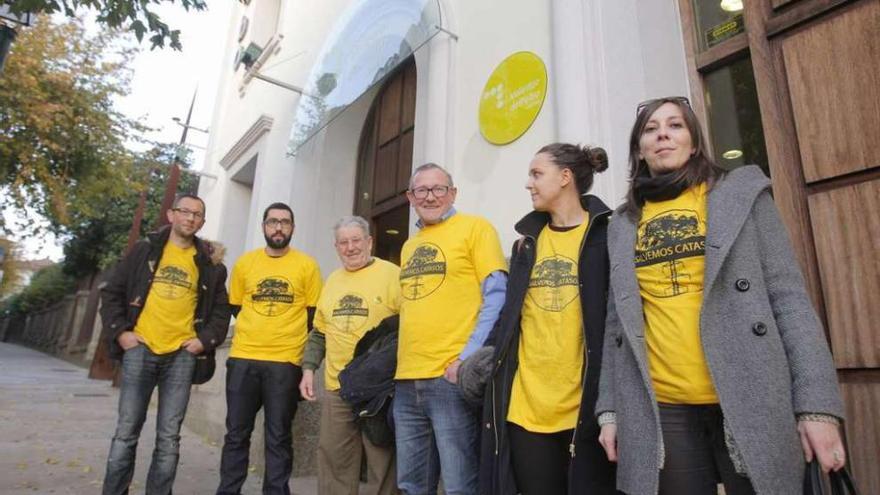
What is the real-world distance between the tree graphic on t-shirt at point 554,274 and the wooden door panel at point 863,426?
1.29 meters

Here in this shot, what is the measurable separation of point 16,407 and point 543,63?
29.6ft

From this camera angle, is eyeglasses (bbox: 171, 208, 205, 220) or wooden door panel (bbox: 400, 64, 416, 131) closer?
eyeglasses (bbox: 171, 208, 205, 220)

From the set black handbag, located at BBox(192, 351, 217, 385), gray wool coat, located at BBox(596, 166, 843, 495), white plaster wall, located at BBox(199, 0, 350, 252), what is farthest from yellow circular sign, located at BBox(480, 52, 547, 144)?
white plaster wall, located at BBox(199, 0, 350, 252)

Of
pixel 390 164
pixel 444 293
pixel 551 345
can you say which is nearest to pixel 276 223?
pixel 444 293

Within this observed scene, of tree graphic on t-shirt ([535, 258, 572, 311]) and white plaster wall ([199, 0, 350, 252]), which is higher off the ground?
white plaster wall ([199, 0, 350, 252])

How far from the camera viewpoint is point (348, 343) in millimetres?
3223

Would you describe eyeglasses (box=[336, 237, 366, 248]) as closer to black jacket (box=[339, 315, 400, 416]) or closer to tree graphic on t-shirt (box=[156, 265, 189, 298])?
black jacket (box=[339, 315, 400, 416])

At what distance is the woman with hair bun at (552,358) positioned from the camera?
6.07 feet

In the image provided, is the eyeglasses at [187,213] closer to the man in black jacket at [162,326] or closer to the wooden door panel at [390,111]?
the man in black jacket at [162,326]

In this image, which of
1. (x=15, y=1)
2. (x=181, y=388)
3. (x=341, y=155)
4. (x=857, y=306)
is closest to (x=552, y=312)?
(x=857, y=306)

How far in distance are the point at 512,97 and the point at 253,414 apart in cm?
277

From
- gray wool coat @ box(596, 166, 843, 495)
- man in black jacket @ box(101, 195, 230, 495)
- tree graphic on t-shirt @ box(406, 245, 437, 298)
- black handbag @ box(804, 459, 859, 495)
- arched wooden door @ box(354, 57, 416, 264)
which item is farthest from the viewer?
arched wooden door @ box(354, 57, 416, 264)

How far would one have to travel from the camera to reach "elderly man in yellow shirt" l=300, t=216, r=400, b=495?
314 cm

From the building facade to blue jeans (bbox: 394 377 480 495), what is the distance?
143 cm
